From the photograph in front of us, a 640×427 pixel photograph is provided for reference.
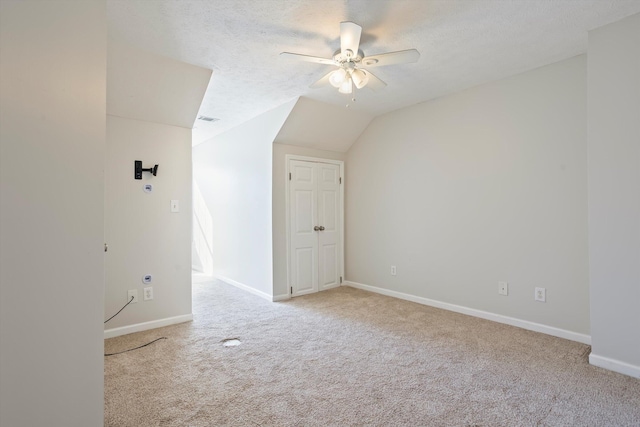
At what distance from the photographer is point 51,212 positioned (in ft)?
4.14

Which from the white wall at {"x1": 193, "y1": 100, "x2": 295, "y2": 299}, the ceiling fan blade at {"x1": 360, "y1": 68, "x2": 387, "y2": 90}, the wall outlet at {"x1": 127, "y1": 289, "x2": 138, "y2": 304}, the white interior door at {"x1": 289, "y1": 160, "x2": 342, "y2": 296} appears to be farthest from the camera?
the white interior door at {"x1": 289, "y1": 160, "x2": 342, "y2": 296}

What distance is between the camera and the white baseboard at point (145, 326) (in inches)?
118

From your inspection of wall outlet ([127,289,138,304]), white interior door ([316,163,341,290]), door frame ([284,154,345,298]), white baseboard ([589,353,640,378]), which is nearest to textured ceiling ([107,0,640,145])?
door frame ([284,154,345,298])

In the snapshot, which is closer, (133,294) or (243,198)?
(133,294)

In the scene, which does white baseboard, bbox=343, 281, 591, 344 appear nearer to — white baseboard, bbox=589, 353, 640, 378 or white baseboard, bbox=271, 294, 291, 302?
white baseboard, bbox=589, 353, 640, 378

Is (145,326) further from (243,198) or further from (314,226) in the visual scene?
(314,226)

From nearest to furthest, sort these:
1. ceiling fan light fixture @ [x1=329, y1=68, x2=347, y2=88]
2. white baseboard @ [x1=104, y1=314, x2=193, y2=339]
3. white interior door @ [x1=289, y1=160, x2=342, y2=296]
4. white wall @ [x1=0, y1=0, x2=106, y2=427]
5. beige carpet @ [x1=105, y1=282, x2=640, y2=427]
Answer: white wall @ [x1=0, y1=0, x2=106, y2=427] → beige carpet @ [x1=105, y1=282, x2=640, y2=427] → ceiling fan light fixture @ [x1=329, y1=68, x2=347, y2=88] → white baseboard @ [x1=104, y1=314, x2=193, y2=339] → white interior door @ [x1=289, y1=160, x2=342, y2=296]

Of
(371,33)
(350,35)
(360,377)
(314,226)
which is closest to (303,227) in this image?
(314,226)

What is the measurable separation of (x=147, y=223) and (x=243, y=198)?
1.73 metres

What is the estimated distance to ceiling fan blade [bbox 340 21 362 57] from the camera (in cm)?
198

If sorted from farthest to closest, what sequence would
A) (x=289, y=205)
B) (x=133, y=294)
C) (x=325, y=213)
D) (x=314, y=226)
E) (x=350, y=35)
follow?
(x=325, y=213)
(x=314, y=226)
(x=289, y=205)
(x=133, y=294)
(x=350, y=35)

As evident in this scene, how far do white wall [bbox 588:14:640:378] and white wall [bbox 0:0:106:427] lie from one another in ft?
10.6

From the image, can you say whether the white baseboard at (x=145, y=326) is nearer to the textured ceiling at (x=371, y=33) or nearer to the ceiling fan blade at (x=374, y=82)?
the textured ceiling at (x=371, y=33)

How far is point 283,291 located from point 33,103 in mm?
3452
